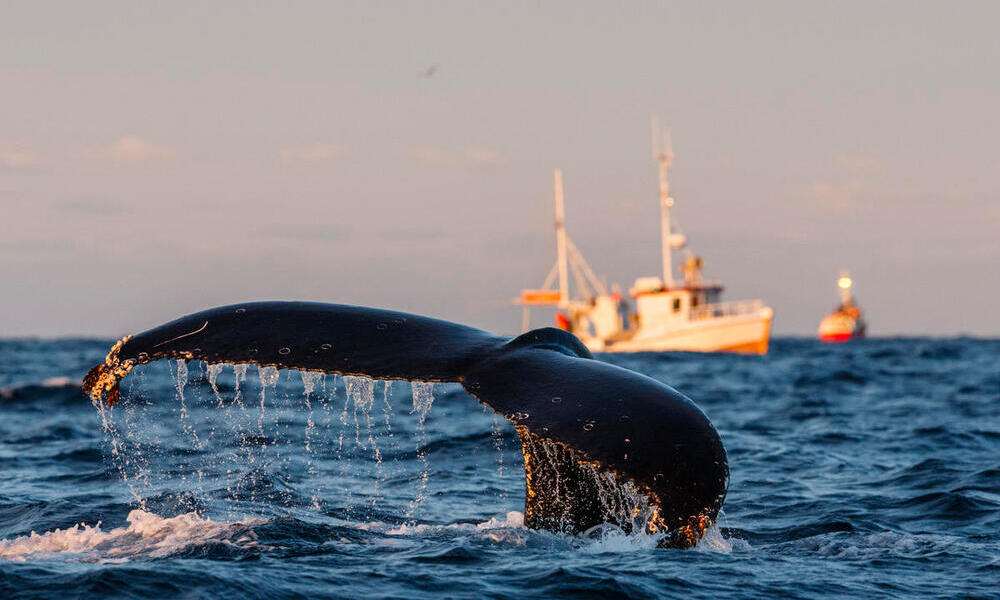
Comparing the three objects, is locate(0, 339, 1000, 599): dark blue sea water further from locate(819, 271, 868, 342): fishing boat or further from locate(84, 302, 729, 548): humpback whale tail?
locate(819, 271, 868, 342): fishing boat

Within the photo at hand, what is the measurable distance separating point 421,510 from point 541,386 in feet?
13.2

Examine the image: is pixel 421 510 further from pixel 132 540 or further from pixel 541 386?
pixel 541 386

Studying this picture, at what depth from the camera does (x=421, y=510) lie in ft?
27.9

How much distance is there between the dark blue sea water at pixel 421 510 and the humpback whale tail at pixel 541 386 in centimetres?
24

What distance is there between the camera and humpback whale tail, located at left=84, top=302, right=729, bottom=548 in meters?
4.21

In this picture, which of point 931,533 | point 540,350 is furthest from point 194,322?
point 931,533

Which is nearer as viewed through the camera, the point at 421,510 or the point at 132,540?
the point at 132,540

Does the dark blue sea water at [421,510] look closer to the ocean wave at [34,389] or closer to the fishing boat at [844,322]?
the ocean wave at [34,389]

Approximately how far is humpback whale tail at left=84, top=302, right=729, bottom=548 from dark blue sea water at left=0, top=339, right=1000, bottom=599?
0.79ft

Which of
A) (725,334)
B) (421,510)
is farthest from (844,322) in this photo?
(421,510)

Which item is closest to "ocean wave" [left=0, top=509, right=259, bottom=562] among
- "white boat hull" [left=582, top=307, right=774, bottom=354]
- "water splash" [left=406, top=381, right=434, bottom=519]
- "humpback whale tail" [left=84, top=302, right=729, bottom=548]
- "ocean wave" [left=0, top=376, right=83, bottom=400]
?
"water splash" [left=406, top=381, right=434, bottom=519]

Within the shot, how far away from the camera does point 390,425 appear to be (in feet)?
51.9

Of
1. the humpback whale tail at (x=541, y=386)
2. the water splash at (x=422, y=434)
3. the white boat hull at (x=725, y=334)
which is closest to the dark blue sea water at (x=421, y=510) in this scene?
the water splash at (x=422, y=434)

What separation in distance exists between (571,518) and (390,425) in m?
10.0
